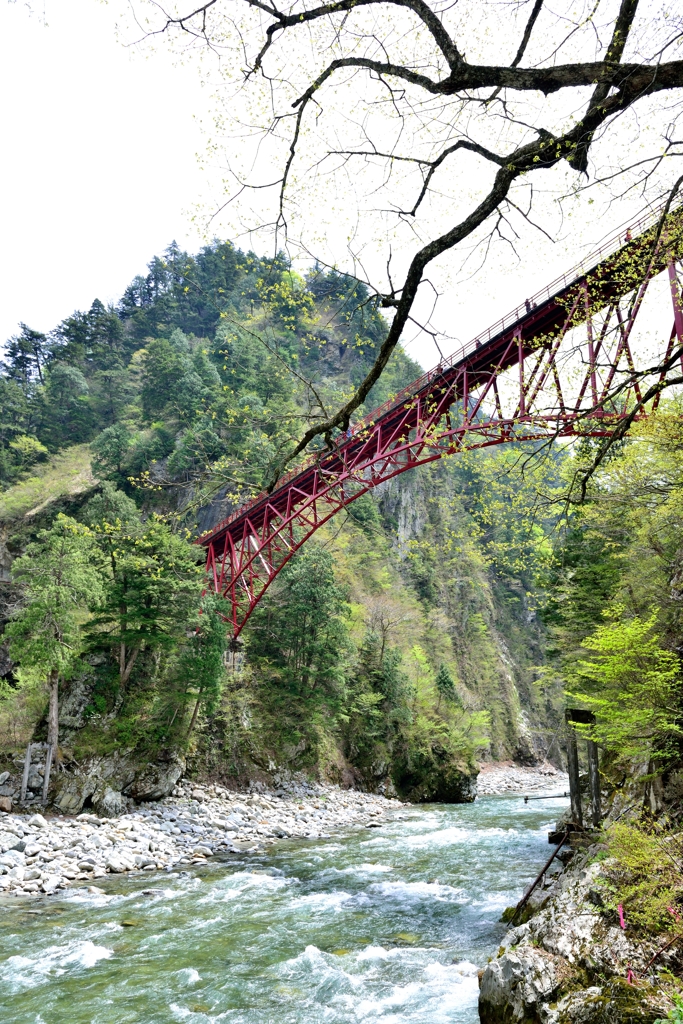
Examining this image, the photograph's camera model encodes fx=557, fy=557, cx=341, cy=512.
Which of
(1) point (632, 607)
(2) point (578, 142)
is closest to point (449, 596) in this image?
(1) point (632, 607)

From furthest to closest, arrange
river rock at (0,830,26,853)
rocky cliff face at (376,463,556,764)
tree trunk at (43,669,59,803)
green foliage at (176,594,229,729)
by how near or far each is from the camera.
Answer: rocky cliff face at (376,463,556,764) < green foliage at (176,594,229,729) < tree trunk at (43,669,59,803) < river rock at (0,830,26,853)

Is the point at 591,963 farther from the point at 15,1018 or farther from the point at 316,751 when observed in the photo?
the point at 316,751

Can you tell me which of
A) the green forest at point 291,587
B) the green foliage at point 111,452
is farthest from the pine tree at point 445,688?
the green foliage at point 111,452

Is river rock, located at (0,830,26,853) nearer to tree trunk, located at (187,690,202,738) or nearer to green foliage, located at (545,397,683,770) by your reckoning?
tree trunk, located at (187,690,202,738)

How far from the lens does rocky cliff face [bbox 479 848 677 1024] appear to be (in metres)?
3.23

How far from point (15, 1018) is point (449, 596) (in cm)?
3630

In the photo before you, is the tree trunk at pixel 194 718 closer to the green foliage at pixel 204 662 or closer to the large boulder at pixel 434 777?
the green foliage at pixel 204 662

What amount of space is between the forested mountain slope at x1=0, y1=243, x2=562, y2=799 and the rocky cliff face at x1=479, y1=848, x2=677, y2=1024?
3.41m

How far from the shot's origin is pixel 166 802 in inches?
550

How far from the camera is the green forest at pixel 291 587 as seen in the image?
620cm

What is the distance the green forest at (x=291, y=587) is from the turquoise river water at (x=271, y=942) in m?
3.17

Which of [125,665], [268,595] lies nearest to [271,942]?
[125,665]

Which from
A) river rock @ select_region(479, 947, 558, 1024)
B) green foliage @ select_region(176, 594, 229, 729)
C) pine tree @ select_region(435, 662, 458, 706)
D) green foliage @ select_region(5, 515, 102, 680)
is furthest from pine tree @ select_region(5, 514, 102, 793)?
pine tree @ select_region(435, 662, 458, 706)

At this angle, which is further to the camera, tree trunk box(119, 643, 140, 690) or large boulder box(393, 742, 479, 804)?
large boulder box(393, 742, 479, 804)
